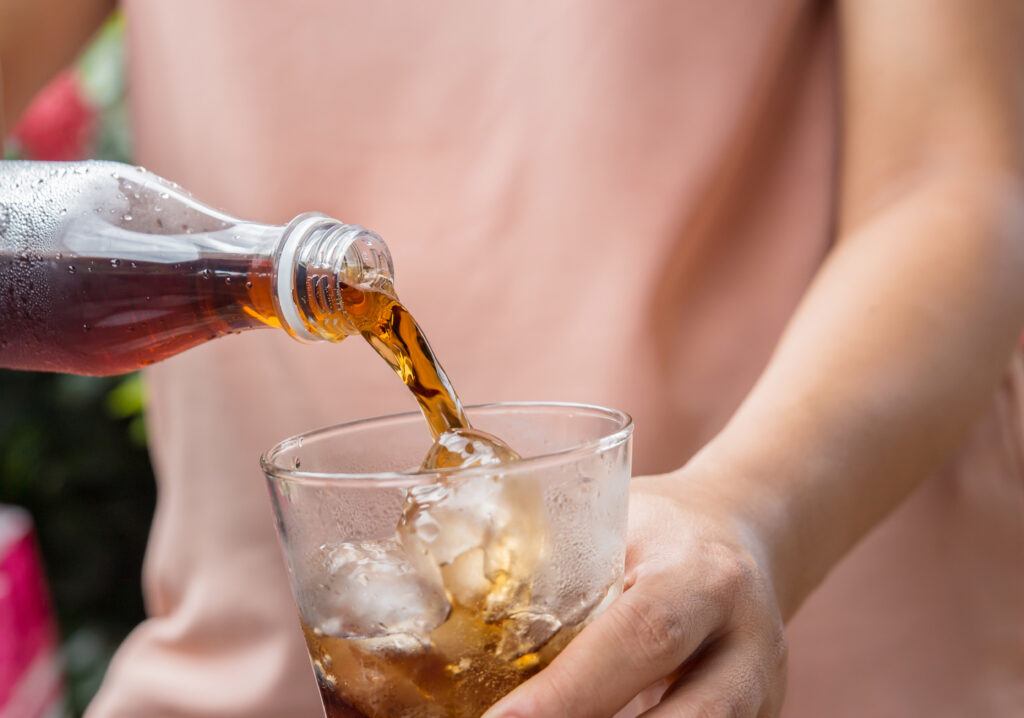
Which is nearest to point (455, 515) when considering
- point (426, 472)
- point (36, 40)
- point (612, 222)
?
point (426, 472)

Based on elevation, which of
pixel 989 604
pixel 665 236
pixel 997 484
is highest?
pixel 665 236

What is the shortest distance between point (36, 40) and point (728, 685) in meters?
0.89

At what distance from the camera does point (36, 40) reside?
111 centimetres

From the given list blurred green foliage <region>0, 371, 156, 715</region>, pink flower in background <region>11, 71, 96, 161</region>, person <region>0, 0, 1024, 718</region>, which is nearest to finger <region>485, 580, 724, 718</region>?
person <region>0, 0, 1024, 718</region>

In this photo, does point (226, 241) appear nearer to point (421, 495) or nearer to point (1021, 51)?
point (421, 495)

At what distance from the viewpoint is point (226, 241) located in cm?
67

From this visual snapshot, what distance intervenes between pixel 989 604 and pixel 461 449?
64 centimetres

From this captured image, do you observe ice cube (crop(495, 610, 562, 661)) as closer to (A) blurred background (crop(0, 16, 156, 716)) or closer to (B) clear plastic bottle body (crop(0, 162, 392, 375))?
(B) clear plastic bottle body (crop(0, 162, 392, 375))

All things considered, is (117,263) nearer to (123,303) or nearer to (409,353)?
(123,303)

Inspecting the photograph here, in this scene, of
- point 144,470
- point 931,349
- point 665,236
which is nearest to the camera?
point 931,349

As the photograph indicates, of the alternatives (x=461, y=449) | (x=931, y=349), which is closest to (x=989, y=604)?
(x=931, y=349)

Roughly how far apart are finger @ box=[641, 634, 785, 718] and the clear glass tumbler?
0.20 feet

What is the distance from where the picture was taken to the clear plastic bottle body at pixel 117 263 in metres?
0.67

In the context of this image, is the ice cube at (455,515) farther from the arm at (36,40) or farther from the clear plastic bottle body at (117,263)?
the arm at (36,40)
